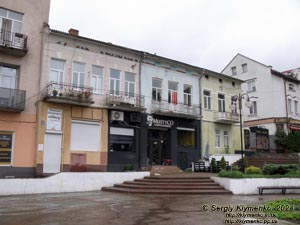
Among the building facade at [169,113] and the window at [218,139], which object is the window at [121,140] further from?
the window at [218,139]

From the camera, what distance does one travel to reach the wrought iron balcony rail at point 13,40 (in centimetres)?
1903

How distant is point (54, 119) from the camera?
20406 millimetres

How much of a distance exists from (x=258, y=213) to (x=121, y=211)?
4.23 metres

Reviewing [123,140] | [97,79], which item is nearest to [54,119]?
[97,79]

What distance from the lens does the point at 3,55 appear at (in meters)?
19.2

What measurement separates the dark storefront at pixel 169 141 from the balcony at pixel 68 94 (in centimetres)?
500

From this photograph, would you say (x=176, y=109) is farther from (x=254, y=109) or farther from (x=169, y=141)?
(x=254, y=109)

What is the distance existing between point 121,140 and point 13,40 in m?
9.34

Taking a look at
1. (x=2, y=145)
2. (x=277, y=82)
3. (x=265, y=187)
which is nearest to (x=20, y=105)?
(x=2, y=145)

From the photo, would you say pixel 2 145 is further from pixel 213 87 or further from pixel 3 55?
pixel 213 87

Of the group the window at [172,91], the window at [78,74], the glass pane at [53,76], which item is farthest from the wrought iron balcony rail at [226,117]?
the glass pane at [53,76]

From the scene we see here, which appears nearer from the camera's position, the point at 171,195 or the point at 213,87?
the point at 171,195

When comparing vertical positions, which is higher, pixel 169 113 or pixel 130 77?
pixel 130 77

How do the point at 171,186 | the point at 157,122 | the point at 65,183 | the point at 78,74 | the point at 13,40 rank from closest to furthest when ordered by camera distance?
1. the point at 171,186
2. the point at 65,183
3. the point at 13,40
4. the point at 78,74
5. the point at 157,122
